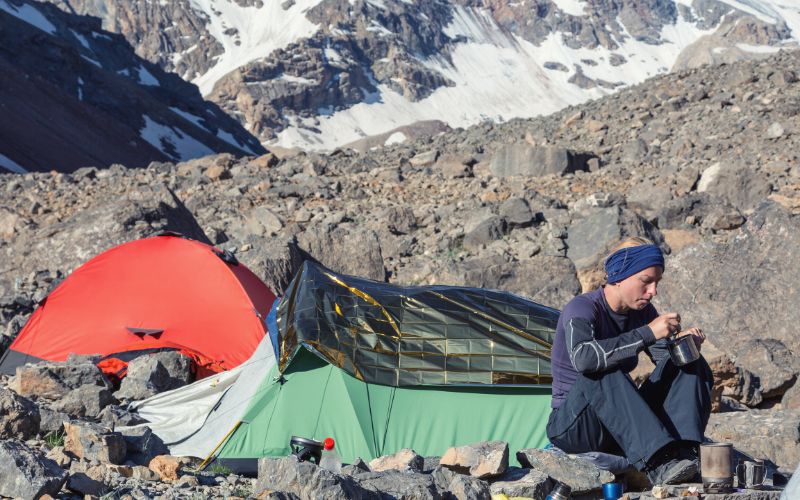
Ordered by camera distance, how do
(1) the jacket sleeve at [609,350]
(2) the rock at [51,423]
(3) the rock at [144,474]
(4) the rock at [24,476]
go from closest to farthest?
(4) the rock at [24,476] → (1) the jacket sleeve at [609,350] → (3) the rock at [144,474] → (2) the rock at [51,423]

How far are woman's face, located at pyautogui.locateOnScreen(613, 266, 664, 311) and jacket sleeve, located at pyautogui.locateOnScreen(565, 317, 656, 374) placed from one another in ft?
0.70

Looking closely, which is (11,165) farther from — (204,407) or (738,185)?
(204,407)

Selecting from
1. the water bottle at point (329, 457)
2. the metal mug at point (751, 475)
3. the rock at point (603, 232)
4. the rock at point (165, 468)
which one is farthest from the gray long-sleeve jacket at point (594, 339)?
the rock at point (603, 232)

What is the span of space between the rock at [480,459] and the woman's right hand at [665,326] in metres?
0.80

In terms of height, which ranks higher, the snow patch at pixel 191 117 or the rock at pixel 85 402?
the snow patch at pixel 191 117

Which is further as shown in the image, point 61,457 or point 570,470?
point 61,457

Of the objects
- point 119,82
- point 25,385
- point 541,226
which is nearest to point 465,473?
point 25,385

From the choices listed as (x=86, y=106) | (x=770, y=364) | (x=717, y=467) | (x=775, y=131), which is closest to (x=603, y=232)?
(x=770, y=364)

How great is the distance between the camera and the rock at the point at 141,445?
504cm

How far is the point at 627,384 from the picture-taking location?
173 inches

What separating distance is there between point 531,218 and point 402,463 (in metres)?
8.94

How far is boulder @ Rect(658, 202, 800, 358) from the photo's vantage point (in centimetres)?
812

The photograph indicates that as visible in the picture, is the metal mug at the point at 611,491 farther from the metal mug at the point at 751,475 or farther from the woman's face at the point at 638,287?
the woman's face at the point at 638,287

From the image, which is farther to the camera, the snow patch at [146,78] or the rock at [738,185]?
the snow patch at [146,78]
